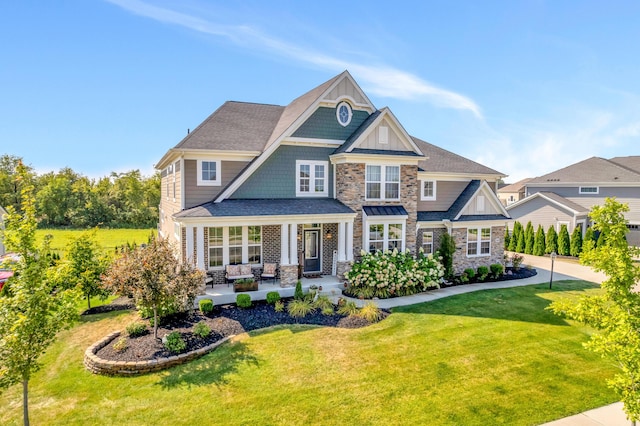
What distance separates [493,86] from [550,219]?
15.5 metres

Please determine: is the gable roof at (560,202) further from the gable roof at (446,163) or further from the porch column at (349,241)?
the porch column at (349,241)

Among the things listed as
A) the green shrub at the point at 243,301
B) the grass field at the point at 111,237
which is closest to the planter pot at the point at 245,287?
the green shrub at the point at 243,301

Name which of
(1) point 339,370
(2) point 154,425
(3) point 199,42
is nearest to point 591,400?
(1) point 339,370

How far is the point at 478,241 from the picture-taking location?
1973cm

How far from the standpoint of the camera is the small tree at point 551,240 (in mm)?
26658

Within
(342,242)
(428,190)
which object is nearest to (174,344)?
(342,242)

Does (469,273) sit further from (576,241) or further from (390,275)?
(576,241)

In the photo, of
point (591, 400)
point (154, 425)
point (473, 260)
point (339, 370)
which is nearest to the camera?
point (154, 425)

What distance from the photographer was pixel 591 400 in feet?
25.5

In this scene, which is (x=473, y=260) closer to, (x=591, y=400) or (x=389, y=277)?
(x=389, y=277)

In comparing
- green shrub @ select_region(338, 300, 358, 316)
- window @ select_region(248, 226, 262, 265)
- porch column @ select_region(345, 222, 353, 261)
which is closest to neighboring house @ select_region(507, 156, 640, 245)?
porch column @ select_region(345, 222, 353, 261)

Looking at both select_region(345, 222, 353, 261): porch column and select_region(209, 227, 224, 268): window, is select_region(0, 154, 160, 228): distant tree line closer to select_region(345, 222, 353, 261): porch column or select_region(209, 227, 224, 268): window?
select_region(209, 227, 224, 268): window

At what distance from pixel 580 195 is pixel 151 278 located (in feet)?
115

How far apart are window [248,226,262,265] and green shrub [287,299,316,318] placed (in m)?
3.54
